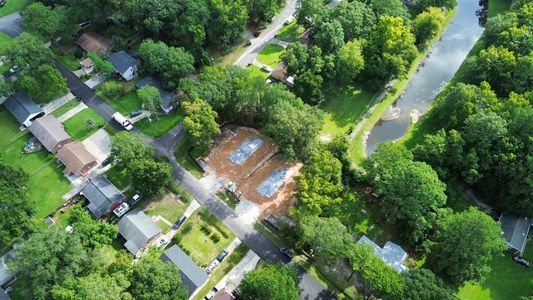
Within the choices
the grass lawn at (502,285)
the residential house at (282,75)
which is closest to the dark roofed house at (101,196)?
the residential house at (282,75)

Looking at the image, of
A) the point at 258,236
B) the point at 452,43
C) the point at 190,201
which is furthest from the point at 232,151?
the point at 452,43

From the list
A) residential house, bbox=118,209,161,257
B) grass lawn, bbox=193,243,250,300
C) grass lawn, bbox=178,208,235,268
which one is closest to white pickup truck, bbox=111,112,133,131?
residential house, bbox=118,209,161,257

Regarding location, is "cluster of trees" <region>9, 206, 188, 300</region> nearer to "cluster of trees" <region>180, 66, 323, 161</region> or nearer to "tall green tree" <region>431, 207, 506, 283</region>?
"cluster of trees" <region>180, 66, 323, 161</region>

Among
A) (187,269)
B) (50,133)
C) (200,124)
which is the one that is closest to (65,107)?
(50,133)

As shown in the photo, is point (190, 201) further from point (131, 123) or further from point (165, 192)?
point (131, 123)

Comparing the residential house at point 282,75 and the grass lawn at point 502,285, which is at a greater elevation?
the residential house at point 282,75

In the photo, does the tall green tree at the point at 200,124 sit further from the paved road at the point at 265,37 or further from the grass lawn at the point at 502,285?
the grass lawn at the point at 502,285
